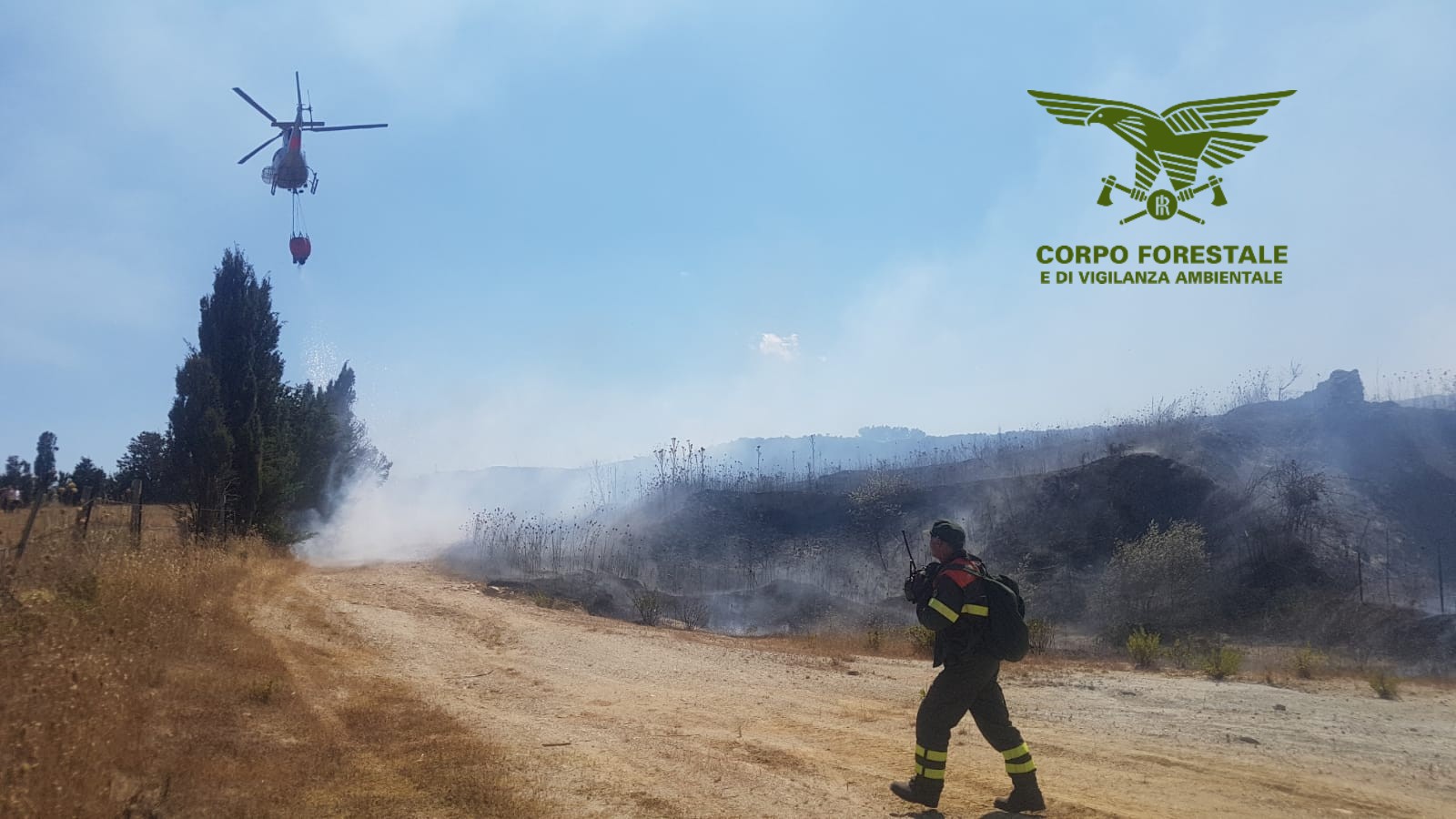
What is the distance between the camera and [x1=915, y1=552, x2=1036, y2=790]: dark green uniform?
5539 millimetres

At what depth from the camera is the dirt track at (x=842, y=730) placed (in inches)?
232

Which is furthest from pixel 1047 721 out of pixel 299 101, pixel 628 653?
pixel 299 101

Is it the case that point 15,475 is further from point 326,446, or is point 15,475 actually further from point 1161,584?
point 1161,584

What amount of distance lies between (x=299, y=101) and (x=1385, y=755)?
29239mm

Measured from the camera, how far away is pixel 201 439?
66.6ft

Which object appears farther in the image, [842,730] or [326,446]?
[326,446]

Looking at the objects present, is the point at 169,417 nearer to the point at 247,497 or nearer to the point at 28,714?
the point at 247,497

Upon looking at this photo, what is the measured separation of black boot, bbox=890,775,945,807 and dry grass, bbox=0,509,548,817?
2449mm

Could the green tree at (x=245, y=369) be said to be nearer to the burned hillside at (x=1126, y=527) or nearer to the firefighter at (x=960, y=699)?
the burned hillside at (x=1126, y=527)

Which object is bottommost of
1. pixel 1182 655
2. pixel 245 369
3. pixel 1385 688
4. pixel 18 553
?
pixel 1182 655

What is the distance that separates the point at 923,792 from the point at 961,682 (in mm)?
761

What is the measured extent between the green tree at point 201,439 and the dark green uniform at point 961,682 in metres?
19.9

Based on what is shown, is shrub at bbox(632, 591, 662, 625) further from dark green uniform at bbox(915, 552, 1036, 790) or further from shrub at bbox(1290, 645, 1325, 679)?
dark green uniform at bbox(915, 552, 1036, 790)

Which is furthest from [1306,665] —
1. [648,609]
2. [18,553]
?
[18,553]
